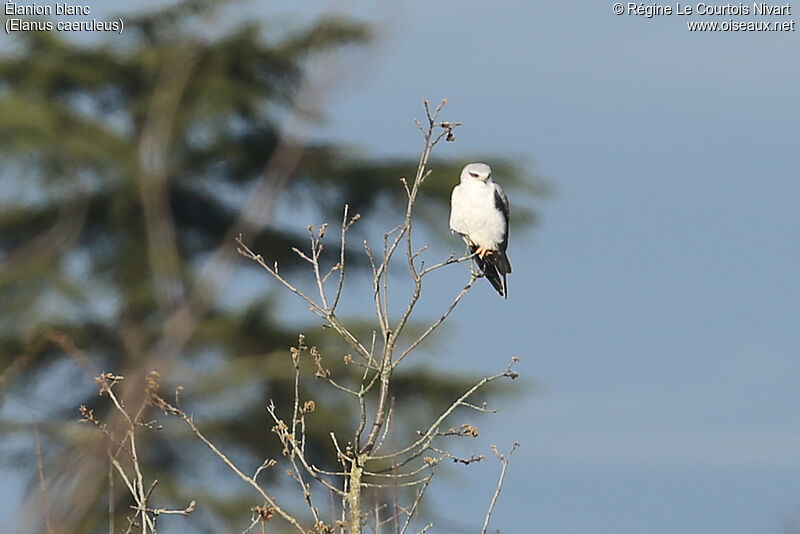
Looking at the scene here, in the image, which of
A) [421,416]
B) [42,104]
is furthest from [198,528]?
[42,104]

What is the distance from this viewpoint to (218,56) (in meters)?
13.5

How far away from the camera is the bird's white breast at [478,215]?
580 centimetres

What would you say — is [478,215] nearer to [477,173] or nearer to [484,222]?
[484,222]

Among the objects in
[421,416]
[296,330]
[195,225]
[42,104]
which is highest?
[42,104]

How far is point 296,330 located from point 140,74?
11.1ft

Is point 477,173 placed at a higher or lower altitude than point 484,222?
higher

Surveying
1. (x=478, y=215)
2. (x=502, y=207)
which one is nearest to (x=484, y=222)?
(x=478, y=215)

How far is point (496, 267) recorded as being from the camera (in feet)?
19.0

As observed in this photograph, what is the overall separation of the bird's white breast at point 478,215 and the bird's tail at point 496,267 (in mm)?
52

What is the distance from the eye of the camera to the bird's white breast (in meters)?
5.80

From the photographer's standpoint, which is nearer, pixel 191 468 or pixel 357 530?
pixel 357 530

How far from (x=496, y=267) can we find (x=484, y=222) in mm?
219

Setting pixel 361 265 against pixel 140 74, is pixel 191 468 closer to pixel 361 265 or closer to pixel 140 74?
pixel 361 265

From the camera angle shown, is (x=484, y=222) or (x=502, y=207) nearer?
(x=484, y=222)
